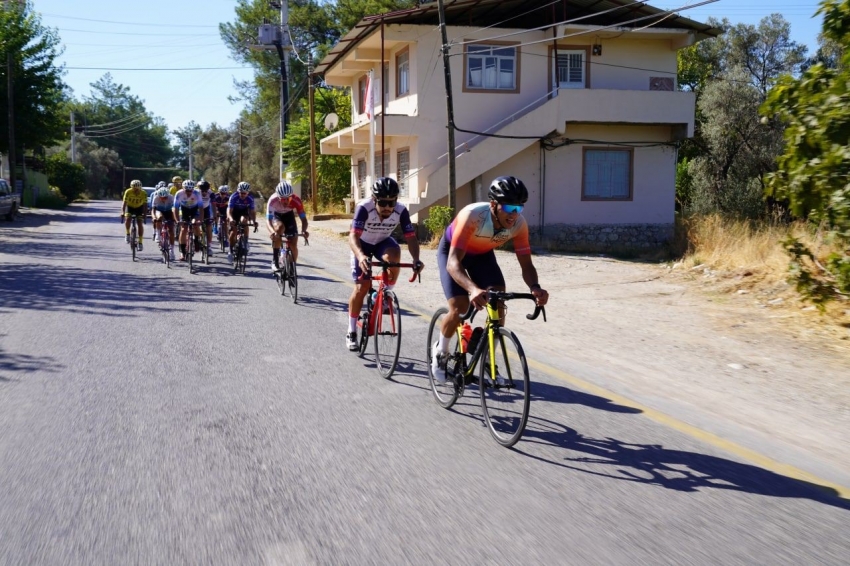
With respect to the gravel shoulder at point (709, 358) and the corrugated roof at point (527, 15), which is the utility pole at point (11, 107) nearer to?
the corrugated roof at point (527, 15)

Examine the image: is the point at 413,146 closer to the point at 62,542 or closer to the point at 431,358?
the point at 431,358

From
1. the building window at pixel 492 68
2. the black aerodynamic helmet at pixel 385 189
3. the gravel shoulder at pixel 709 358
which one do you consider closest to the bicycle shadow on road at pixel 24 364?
the black aerodynamic helmet at pixel 385 189

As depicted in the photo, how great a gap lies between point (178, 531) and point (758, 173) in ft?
107

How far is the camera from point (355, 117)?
35469 mm

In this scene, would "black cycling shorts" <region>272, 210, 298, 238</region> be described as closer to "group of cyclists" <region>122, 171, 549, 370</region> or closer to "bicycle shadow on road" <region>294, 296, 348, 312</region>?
"group of cyclists" <region>122, 171, 549, 370</region>

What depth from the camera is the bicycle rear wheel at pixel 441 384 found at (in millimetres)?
6668

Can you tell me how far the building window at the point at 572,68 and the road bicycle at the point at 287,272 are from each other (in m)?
17.2

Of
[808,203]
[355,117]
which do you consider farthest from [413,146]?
[808,203]

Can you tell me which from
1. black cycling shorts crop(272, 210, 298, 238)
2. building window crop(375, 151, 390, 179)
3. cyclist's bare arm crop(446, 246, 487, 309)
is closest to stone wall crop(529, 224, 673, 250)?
building window crop(375, 151, 390, 179)

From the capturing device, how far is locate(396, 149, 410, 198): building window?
95.5 ft

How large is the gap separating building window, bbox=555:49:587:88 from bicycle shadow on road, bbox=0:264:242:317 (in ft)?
56.0

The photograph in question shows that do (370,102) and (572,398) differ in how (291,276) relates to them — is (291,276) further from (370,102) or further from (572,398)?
(370,102)

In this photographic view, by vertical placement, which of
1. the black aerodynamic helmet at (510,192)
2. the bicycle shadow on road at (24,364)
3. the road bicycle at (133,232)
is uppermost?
the black aerodynamic helmet at (510,192)

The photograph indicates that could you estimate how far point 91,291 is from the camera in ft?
45.2
